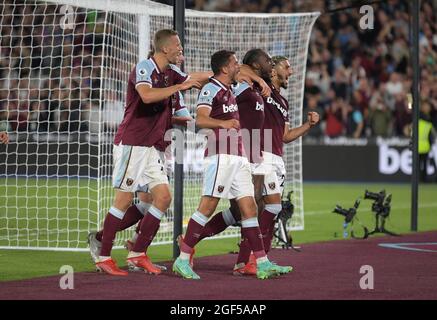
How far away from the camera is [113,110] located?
48.2ft

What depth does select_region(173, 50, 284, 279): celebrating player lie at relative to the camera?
8.99 metres

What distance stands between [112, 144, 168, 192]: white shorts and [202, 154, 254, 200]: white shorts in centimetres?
53

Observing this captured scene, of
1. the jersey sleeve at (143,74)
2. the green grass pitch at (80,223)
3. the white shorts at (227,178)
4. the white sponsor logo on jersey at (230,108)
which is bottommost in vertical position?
the green grass pitch at (80,223)

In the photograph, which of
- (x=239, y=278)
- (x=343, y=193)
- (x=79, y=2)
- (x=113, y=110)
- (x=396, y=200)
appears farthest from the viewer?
(x=343, y=193)

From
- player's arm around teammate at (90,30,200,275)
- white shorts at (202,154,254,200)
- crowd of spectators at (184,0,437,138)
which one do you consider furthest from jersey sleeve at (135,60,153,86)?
crowd of spectators at (184,0,437,138)

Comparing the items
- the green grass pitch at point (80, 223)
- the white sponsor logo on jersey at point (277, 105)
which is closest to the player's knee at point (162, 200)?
the green grass pitch at point (80, 223)

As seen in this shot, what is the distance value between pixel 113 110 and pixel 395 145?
12.3 meters

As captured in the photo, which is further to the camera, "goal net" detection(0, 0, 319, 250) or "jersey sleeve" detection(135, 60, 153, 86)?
"goal net" detection(0, 0, 319, 250)

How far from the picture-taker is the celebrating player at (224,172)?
354 inches

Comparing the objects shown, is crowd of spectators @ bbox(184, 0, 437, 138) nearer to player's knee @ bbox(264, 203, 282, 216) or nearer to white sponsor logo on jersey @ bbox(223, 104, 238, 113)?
player's knee @ bbox(264, 203, 282, 216)

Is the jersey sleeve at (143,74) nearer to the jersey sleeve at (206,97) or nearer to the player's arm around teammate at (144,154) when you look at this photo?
the player's arm around teammate at (144,154)

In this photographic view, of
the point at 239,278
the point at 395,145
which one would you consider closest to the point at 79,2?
the point at 239,278

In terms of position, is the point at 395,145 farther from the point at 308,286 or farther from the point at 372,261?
the point at 308,286

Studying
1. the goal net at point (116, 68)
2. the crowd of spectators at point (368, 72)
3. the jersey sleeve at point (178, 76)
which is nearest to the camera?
the jersey sleeve at point (178, 76)
